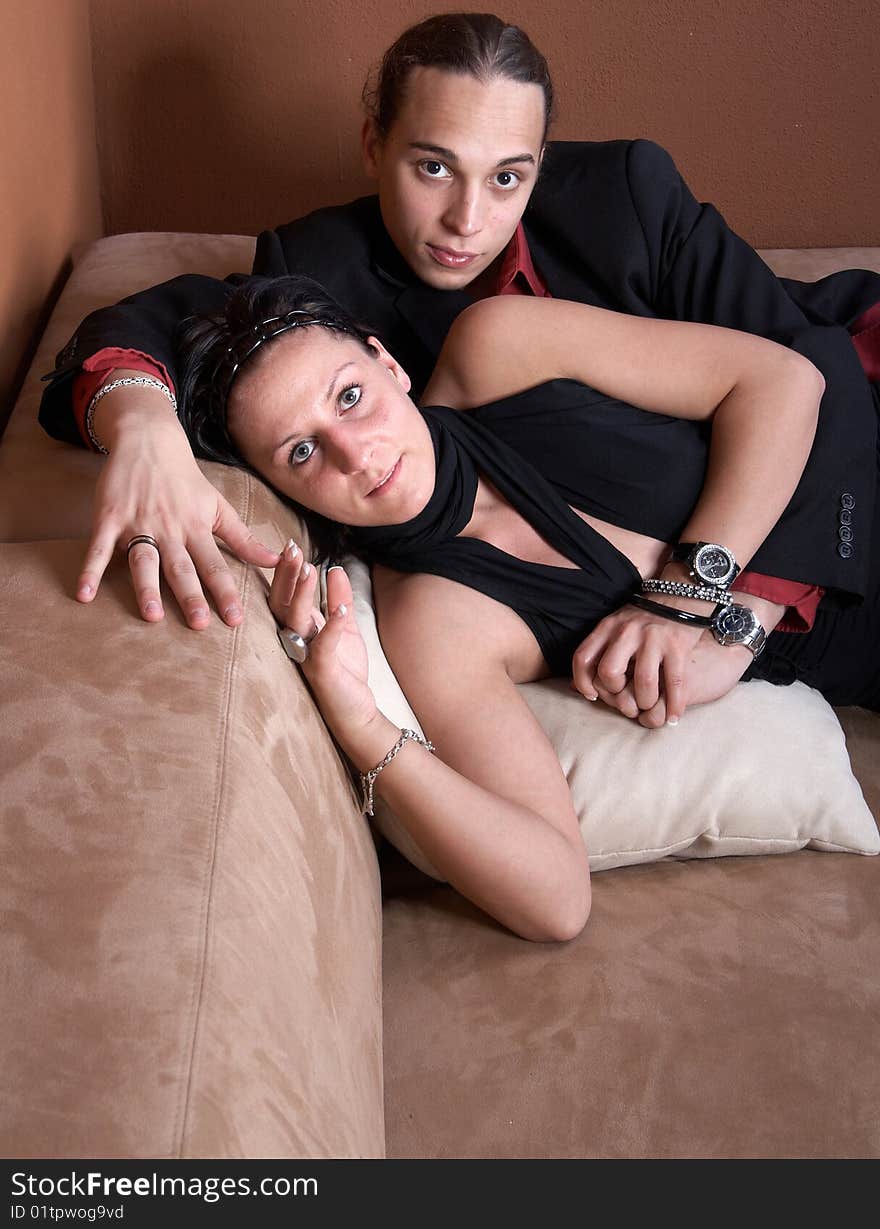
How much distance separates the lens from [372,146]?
5.45ft

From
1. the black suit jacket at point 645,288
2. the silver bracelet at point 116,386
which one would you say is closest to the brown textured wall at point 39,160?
the black suit jacket at point 645,288

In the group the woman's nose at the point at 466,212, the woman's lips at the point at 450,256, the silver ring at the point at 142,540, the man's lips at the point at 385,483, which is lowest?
the man's lips at the point at 385,483

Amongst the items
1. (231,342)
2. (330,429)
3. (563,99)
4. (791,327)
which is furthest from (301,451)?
(563,99)

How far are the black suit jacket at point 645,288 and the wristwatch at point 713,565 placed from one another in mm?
81

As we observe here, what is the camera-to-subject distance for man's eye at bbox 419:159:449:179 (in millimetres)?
1534

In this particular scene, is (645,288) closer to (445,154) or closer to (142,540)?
(445,154)

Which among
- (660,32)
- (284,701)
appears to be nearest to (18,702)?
(284,701)

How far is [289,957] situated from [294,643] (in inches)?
13.8

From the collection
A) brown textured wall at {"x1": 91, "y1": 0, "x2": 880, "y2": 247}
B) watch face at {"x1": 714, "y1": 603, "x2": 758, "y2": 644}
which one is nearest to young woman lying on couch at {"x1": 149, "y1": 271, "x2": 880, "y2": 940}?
watch face at {"x1": 714, "y1": 603, "x2": 758, "y2": 644}

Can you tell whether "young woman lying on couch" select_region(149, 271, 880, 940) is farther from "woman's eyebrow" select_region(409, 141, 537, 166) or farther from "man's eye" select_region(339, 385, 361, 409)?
"woman's eyebrow" select_region(409, 141, 537, 166)

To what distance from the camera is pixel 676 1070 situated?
1.13 metres

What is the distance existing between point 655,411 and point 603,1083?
828 mm

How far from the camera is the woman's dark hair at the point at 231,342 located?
135cm

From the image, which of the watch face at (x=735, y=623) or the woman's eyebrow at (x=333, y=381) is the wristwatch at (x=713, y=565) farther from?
the woman's eyebrow at (x=333, y=381)
